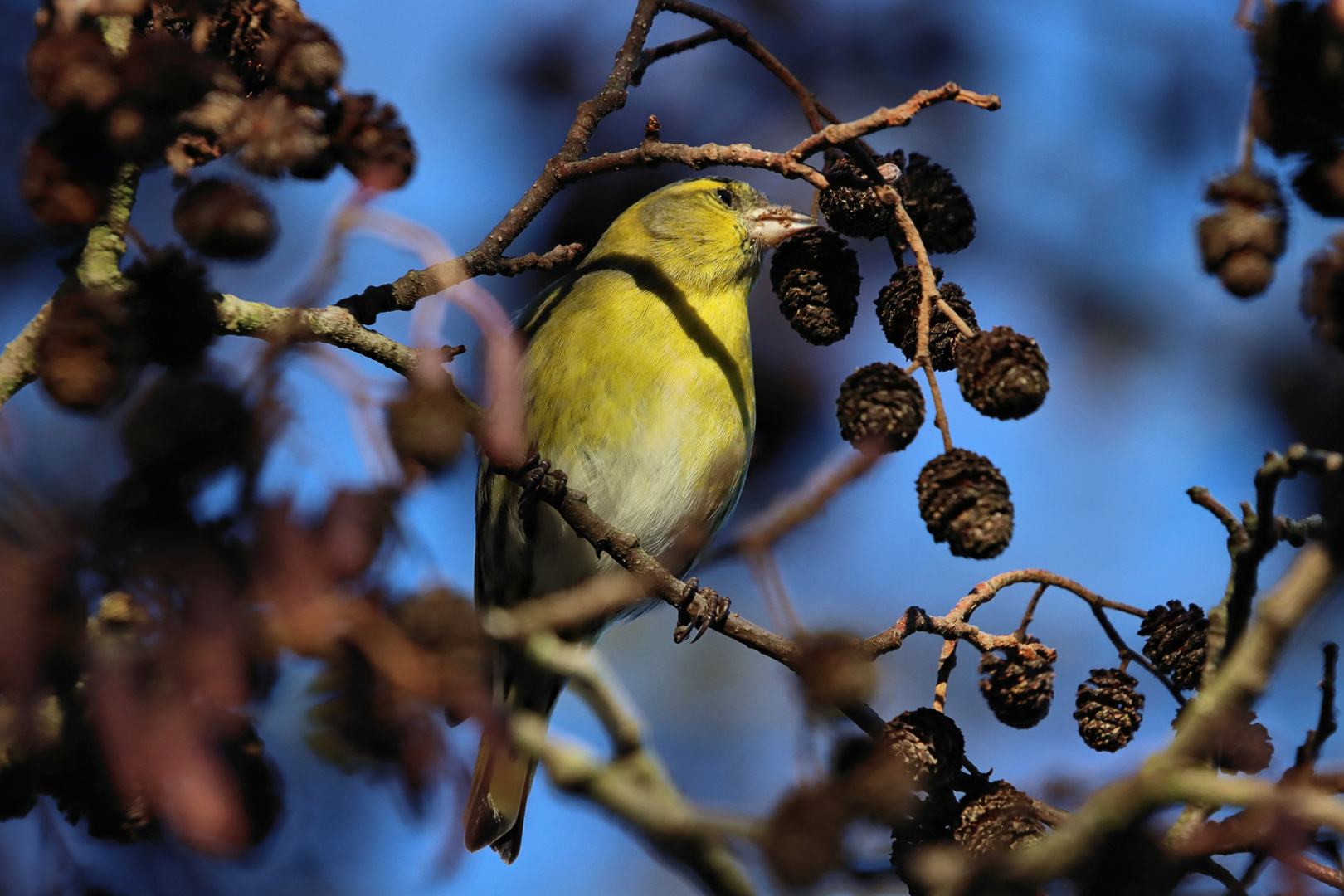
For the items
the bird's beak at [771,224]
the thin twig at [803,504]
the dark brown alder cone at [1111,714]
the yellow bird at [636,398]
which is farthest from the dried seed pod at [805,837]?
the bird's beak at [771,224]

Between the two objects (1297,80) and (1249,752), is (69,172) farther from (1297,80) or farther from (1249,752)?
(1249,752)

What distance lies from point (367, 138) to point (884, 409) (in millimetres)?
655

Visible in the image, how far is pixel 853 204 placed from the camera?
1671 mm

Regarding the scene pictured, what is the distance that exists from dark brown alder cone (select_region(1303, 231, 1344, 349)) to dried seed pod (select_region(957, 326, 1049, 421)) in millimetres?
Result: 280

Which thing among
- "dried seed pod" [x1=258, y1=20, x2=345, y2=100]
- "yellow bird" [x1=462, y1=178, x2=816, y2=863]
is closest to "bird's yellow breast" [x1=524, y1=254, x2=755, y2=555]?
"yellow bird" [x1=462, y1=178, x2=816, y2=863]

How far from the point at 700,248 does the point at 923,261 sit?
84.3 inches

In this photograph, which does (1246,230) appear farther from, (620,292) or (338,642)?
(620,292)

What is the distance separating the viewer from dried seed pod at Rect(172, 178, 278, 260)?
3.29 ft

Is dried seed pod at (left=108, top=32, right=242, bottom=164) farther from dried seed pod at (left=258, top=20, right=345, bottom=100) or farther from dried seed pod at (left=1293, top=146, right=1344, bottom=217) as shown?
dried seed pod at (left=1293, top=146, right=1344, bottom=217)

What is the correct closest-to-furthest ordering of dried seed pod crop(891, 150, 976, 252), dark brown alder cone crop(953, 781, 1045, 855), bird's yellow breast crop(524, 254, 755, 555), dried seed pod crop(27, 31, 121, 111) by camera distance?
dried seed pod crop(27, 31, 121, 111) → dark brown alder cone crop(953, 781, 1045, 855) → dried seed pod crop(891, 150, 976, 252) → bird's yellow breast crop(524, 254, 755, 555)

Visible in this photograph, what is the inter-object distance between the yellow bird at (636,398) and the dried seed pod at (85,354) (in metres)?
2.02

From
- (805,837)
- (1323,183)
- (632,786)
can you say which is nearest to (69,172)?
(632,786)

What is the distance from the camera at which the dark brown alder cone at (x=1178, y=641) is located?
1538mm

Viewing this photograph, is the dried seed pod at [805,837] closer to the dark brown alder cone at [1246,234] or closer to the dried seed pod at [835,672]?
the dried seed pod at [835,672]
